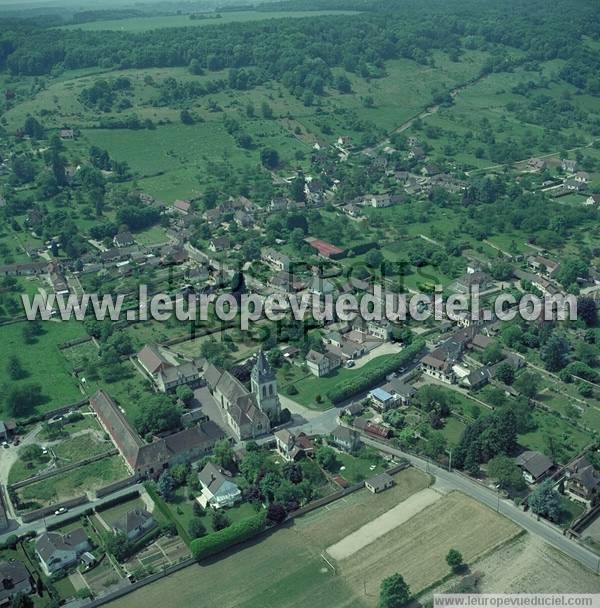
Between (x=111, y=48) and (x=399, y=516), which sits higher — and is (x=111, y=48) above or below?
above

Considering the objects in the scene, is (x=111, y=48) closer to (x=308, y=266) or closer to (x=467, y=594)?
(x=308, y=266)

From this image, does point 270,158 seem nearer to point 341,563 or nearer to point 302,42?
point 302,42

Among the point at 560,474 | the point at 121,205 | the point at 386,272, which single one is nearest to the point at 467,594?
the point at 560,474

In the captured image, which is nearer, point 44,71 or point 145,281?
point 145,281

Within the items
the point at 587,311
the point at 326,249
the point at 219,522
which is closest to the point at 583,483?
the point at 219,522

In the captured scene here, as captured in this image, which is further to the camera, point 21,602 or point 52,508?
point 52,508

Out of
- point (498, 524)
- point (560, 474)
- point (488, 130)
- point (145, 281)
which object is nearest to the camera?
point (498, 524)
